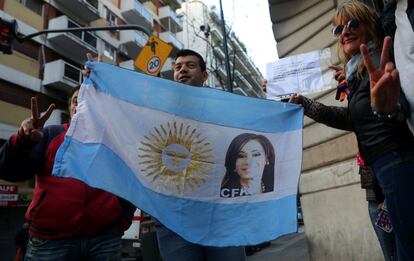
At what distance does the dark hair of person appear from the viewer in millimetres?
2654

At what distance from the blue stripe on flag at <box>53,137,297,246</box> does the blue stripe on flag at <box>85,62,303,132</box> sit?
17.8 inches

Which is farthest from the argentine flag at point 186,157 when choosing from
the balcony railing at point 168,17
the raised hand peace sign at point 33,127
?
the balcony railing at point 168,17

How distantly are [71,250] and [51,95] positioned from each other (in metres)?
21.4

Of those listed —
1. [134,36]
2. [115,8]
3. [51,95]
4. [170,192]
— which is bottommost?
[170,192]

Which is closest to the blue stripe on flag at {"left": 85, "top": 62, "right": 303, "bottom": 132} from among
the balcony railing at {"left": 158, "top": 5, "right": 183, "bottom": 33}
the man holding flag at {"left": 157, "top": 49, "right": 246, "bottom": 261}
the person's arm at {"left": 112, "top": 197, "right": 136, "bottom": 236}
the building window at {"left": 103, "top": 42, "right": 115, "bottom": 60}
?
the person's arm at {"left": 112, "top": 197, "right": 136, "bottom": 236}

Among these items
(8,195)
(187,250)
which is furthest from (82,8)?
(187,250)

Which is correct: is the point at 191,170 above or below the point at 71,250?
above

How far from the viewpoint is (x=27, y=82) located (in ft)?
67.1

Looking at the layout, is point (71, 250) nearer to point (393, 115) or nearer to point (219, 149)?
point (219, 149)

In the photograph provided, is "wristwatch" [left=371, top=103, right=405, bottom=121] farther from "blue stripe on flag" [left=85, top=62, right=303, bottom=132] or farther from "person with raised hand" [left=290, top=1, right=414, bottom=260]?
"blue stripe on flag" [left=85, top=62, right=303, bottom=132]

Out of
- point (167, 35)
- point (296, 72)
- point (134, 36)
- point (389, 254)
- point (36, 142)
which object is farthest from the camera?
point (167, 35)

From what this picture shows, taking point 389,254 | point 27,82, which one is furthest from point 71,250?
point 27,82

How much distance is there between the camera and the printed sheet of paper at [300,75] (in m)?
3.60

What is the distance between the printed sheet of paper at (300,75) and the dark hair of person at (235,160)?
95 centimetres
